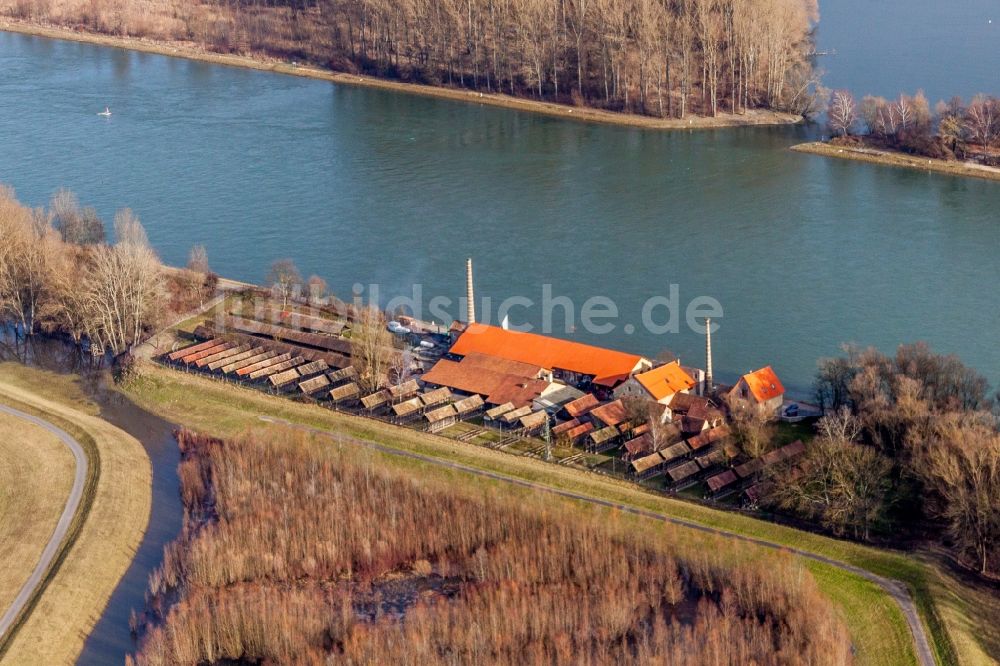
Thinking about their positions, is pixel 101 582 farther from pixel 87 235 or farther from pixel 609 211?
pixel 609 211

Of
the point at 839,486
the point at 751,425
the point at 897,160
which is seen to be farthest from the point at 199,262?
the point at 897,160

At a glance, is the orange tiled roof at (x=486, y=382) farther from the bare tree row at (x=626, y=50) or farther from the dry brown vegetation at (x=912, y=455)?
the bare tree row at (x=626, y=50)

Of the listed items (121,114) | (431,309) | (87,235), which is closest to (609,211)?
(431,309)

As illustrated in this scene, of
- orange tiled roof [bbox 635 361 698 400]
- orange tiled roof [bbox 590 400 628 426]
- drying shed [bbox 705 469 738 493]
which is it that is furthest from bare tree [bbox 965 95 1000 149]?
drying shed [bbox 705 469 738 493]

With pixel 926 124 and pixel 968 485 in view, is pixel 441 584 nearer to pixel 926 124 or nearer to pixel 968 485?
pixel 968 485

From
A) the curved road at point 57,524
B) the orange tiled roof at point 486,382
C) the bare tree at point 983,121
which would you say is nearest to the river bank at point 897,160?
the bare tree at point 983,121

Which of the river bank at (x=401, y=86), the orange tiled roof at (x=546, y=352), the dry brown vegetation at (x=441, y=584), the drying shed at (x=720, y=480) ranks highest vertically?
the river bank at (x=401, y=86)
